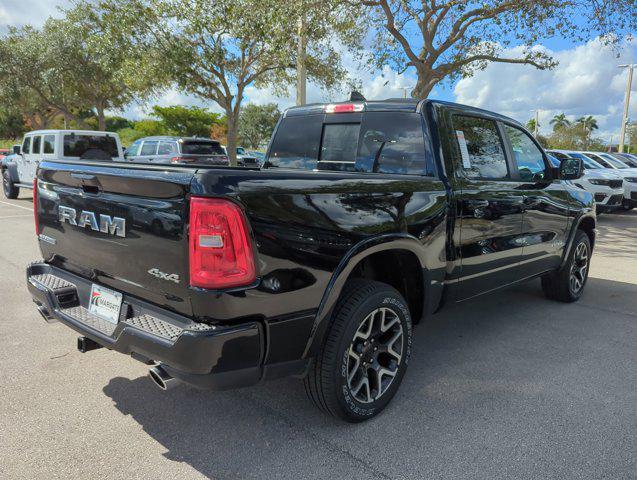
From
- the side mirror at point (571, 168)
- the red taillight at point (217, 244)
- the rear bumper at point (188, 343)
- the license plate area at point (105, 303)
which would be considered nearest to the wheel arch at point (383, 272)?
the rear bumper at point (188, 343)

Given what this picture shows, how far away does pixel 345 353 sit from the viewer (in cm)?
255

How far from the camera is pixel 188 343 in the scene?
2.00m

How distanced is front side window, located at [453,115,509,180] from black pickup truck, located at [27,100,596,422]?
16 mm

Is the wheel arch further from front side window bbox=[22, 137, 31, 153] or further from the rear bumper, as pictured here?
front side window bbox=[22, 137, 31, 153]

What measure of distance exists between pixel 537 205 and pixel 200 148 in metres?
12.1

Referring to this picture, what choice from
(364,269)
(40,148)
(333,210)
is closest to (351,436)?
(364,269)

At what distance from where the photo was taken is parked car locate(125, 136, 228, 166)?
13797 millimetres

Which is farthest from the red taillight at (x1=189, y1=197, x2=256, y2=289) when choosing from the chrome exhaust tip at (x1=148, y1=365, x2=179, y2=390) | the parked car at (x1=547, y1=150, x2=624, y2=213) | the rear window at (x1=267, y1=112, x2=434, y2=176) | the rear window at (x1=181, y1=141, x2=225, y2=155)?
the rear window at (x1=181, y1=141, x2=225, y2=155)

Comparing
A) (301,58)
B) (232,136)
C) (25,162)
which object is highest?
(301,58)

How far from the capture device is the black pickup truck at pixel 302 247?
6.72 feet

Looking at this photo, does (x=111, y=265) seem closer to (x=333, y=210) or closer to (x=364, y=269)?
(x=333, y=210)

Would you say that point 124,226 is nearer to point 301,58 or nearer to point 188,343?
point 188,343

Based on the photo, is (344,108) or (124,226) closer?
(124,226)

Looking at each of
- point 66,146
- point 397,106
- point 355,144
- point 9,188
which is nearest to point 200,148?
point 66,146
